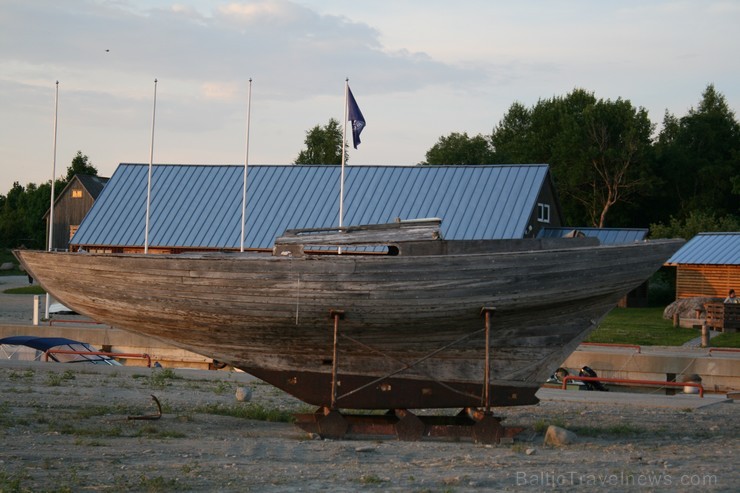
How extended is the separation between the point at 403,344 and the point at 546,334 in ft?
6.16

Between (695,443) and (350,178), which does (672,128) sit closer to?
(350,178)

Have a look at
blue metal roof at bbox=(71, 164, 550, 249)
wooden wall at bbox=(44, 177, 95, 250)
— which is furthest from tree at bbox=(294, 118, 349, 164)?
blue metal roof at bbox=(71, 164, 550, 249)

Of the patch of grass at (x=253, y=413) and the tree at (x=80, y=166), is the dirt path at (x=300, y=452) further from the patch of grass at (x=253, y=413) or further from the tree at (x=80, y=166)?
the tree at (x=80, y=166)

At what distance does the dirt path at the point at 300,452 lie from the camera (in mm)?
8930

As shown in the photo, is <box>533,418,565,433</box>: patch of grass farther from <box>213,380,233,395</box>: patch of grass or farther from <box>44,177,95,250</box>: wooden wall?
<box>44,177,95,250</box>: wooden wall

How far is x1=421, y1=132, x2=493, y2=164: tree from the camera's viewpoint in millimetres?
78625

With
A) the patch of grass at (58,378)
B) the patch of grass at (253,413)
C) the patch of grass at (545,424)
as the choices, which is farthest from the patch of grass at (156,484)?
the patch of grass at (58,378)

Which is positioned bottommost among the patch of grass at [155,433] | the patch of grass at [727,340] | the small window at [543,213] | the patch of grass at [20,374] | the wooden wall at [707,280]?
the patch of grass at [155,433]

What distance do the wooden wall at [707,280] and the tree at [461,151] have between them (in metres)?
38.2

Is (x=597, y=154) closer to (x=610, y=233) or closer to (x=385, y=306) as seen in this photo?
(x=610, y=233)

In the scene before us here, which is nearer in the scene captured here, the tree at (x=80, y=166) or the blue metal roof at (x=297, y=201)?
the blue metal roof at (x=297, y=201)

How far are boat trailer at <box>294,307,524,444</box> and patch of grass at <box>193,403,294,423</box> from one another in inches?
61.9

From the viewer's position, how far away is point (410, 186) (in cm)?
3975

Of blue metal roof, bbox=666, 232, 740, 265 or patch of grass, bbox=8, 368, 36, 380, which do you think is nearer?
patch of grass, bbox=8, 368, 36, 380
